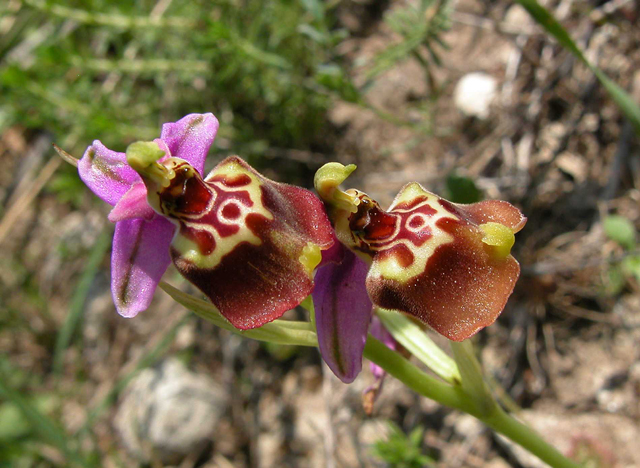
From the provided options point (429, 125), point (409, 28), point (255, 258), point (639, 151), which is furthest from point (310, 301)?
point (639, 151)

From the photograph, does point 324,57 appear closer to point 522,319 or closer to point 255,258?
point 522,319

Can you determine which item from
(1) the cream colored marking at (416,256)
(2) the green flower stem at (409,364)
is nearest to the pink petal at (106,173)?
(2) the green flower stem at (409,364)

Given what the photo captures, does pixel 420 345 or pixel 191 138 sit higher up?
pixel 191 138

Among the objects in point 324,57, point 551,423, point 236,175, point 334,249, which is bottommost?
point 551,423

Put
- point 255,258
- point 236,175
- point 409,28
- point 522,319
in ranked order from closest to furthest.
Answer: point 255,258
point 236,175
point 409,28
point 522,319

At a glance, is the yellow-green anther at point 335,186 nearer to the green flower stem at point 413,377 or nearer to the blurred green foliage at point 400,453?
the green flower stem at point 413,377

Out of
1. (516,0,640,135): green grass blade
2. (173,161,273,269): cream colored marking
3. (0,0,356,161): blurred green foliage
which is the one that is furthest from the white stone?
(173,161,273,269): cream colored marking

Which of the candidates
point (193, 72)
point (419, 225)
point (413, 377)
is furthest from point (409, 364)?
point (193, 72)

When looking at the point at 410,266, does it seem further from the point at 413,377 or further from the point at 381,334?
the point at 381,334
